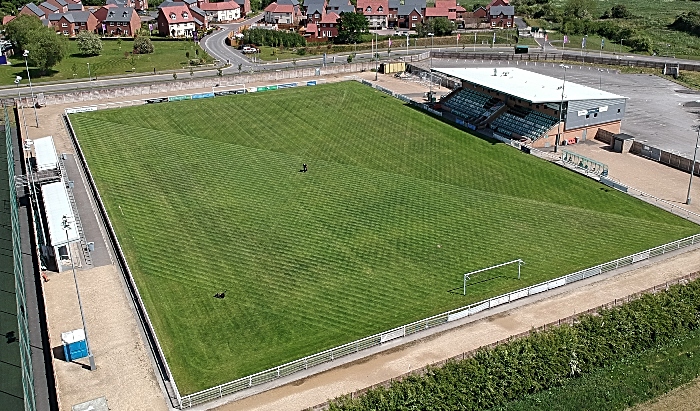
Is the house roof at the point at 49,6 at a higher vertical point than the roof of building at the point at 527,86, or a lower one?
higher

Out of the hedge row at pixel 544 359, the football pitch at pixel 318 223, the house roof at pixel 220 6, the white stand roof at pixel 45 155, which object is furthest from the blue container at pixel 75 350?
the house roof at pixel 220 6

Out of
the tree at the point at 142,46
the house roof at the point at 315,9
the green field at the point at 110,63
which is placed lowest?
the green field at the point at 110,63

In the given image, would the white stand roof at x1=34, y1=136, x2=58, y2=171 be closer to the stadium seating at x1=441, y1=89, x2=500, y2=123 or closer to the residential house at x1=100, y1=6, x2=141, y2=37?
the stadium seating at x1=441, y1=89, x2=500, y2=123

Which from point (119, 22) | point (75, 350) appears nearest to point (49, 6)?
point (119, 22)

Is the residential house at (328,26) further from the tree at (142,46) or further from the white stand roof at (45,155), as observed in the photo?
the white stand roof at (45,155)

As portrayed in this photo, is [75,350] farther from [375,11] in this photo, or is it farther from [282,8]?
[282,8]

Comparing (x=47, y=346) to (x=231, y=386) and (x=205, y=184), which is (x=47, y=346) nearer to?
(x=231, y=386)
